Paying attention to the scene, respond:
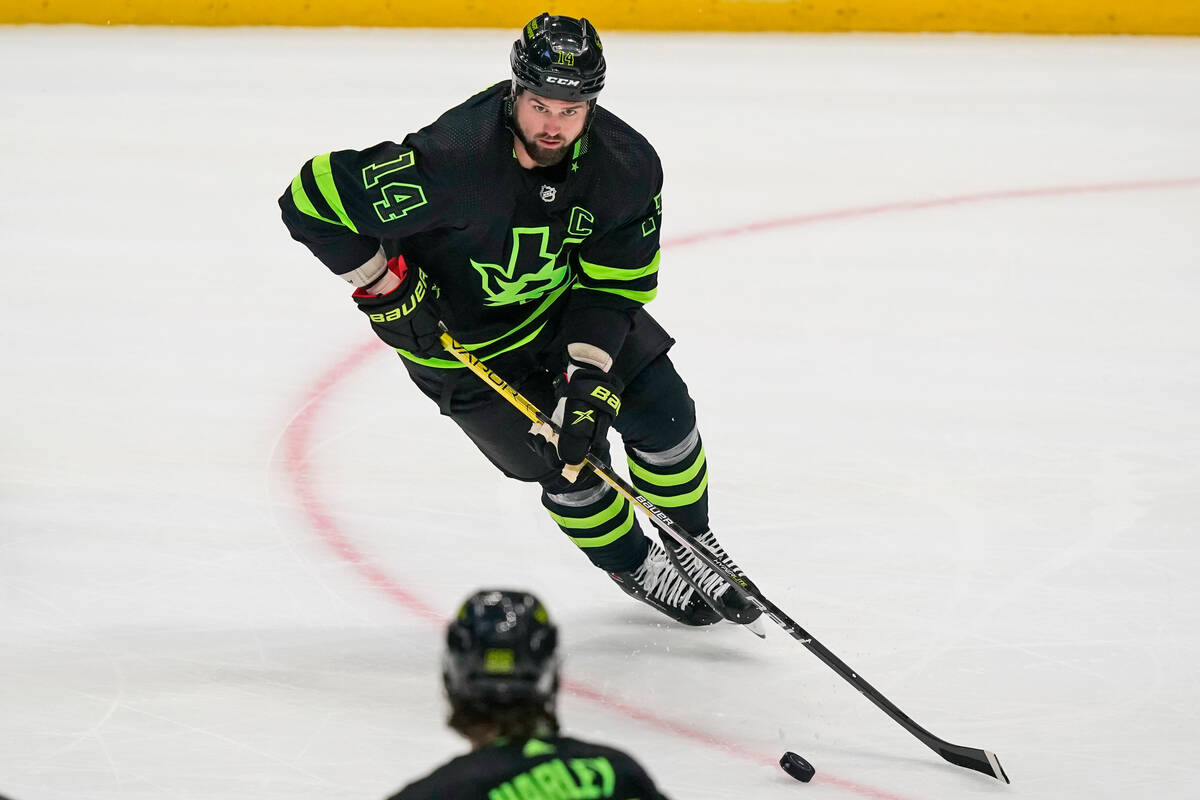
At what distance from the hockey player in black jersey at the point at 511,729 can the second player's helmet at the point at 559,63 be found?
5.04 ft

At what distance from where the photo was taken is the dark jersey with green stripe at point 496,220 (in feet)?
9.57

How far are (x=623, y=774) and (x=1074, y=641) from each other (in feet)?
6.73

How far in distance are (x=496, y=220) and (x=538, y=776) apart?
1.69 meters

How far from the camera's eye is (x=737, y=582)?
3.10 metres

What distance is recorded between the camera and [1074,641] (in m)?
3.27

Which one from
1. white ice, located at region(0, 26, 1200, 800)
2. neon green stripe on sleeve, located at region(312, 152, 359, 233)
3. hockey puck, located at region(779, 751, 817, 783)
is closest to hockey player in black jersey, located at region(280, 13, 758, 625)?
neon green stripe on sleeve, located at region(312, 152, 359, 233)

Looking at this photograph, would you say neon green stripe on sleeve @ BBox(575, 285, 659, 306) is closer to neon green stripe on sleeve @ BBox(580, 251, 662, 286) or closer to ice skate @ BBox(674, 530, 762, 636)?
neon green stripe on sleeve @ BBox(580, 251, 662, 286)

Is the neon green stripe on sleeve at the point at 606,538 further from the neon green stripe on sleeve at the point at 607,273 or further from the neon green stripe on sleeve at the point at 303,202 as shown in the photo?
the neon green stripe on sleeve at the point at 303,202

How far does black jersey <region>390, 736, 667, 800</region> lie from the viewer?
4.68 feet

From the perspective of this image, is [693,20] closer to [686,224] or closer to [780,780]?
[686,224]

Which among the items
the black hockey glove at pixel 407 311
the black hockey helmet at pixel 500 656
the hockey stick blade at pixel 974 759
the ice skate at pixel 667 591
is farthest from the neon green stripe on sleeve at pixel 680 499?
the black hockey helmet at pixel 500 656

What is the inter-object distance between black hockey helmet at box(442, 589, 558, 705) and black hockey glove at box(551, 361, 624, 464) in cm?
147

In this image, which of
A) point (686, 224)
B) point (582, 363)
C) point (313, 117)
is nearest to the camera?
point (582, 363)

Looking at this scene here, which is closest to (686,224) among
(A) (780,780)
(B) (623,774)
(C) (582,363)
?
(C) (582,363)
